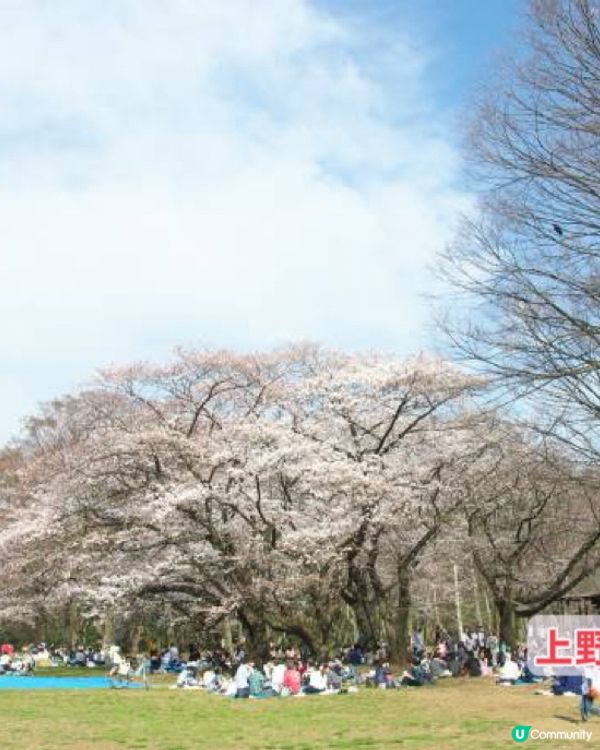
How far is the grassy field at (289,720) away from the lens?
1154 cm

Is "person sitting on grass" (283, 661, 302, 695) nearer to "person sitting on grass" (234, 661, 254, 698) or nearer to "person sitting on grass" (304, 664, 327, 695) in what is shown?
"person sitting on grass" (304, 664, 327, 695)

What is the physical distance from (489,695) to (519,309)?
995 centimetres

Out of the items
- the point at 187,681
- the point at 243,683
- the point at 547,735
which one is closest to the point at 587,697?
the point at 547,735

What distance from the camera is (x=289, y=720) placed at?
47.2ft

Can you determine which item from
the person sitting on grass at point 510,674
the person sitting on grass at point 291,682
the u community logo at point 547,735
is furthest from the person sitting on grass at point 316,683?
the u community logo at point 547,735

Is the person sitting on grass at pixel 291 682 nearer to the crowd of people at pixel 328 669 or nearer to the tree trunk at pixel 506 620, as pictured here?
the crowd of people at pixel 328 669

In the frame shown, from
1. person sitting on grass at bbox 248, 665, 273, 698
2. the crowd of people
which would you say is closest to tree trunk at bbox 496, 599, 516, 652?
the crowd of people

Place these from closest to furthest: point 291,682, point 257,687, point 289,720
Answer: point 289,720 < point 257,687 < point 291,682

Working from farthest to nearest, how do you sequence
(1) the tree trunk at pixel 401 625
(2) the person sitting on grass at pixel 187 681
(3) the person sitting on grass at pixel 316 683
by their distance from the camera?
1. (1) the tree trunk at pixel 401 625
2. (2) the person sitting on grass at pixel 187 681
3. (3) the person sitting on grass at pixel 316 683

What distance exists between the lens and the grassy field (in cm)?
1154

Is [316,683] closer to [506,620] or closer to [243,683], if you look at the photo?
[243,683]

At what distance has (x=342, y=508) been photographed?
23.4 meters

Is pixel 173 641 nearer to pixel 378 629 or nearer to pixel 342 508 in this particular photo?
pixel 378 629

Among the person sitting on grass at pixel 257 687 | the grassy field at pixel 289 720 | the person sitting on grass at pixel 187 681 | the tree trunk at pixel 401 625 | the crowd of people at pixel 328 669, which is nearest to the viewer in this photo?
the grassy field at pixel 289 720
